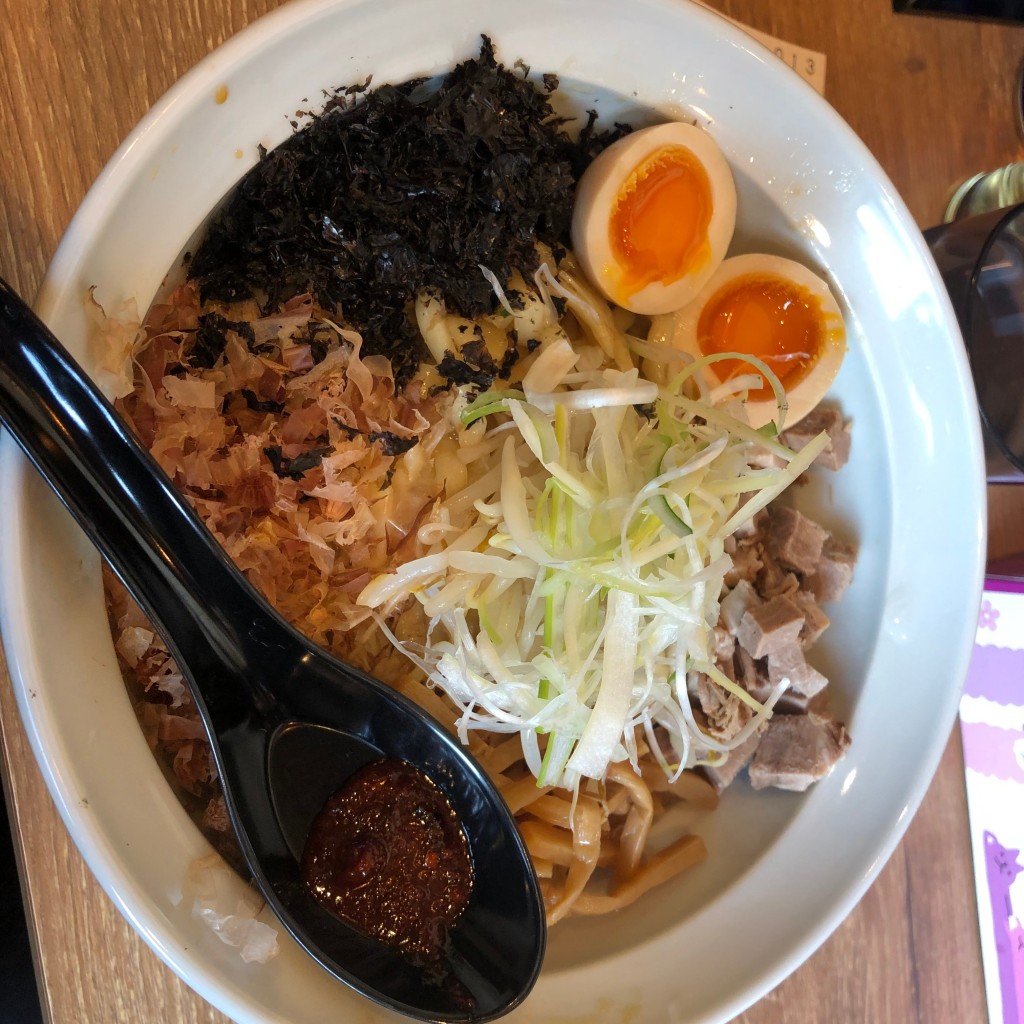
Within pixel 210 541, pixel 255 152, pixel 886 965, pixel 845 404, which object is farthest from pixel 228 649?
pixel 886 965

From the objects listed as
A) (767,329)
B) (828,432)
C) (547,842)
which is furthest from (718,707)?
(767,329)

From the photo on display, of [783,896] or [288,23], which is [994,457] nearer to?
[783,896]

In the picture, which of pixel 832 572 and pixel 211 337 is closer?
pixel 211 337

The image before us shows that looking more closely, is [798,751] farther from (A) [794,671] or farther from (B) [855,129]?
(B) [855,129]

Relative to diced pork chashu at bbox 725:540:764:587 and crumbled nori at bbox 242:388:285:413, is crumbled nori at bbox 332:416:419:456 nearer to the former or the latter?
crumbled nori at bbox 242:388:285:413

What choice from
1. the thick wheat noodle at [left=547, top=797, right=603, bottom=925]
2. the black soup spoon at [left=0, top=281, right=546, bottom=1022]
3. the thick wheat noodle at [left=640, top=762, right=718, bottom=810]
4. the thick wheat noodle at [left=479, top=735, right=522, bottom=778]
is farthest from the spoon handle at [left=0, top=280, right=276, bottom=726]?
the thick wheat noodle at [left=640, top=762, right=718, bottom=810]

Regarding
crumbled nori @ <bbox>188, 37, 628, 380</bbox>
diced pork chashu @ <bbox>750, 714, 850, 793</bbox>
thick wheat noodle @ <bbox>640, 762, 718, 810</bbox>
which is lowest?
thick wheat noodle @ <bbox>640, 762, 718, 810</bbox>

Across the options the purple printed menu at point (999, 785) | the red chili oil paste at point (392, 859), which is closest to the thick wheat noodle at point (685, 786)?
the red chili oil paste at point (392, 859)
